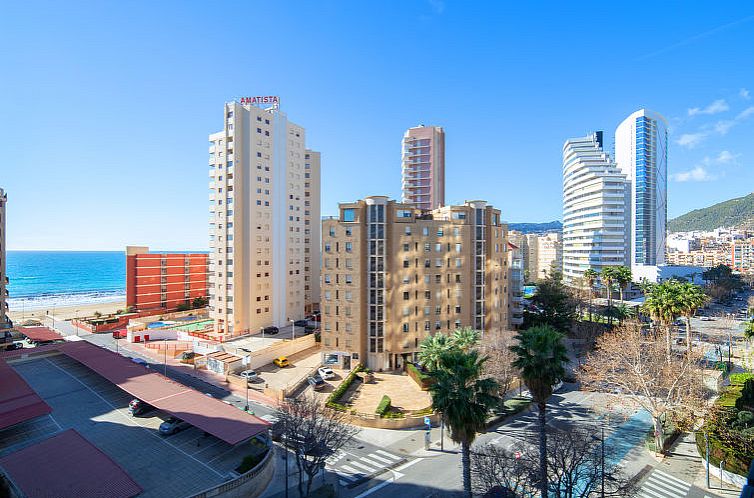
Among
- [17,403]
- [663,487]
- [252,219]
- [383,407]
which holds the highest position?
[252,219]

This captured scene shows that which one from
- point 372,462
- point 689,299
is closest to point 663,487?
point 372,462

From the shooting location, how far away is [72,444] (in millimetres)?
29000

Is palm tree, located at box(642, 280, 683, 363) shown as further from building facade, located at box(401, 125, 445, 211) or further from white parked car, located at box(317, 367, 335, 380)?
building facade, located at box(401, 125, 445, 211)

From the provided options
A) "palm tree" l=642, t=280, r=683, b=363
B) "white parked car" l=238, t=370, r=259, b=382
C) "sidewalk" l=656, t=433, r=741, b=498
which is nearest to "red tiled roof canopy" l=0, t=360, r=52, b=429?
"white parked car" l=238, t=370, r=259, b=382

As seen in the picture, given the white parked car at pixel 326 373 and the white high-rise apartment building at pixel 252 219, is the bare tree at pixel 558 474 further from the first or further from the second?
the white high-rise apartment building at pixel 252 219

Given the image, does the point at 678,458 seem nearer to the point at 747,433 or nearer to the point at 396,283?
the point at 747,433

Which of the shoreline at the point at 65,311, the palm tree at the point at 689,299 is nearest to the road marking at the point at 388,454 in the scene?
the palm tree at the point at 689,299

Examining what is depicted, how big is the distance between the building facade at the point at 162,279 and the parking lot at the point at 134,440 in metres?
50.8

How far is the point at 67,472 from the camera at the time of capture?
84.4ft

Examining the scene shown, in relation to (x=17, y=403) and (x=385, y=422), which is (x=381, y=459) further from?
(x=17, y=403)

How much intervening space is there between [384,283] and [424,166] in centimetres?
7423

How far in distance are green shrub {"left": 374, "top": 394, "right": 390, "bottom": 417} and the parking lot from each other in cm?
1466

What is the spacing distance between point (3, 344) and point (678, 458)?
87008 mm

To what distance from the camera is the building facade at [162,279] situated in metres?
92.8
